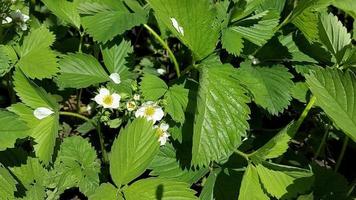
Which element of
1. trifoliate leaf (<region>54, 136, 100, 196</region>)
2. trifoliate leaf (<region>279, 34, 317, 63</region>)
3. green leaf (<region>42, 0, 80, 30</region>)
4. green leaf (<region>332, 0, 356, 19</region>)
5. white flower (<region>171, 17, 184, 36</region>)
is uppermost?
green leaf (<region>332, 0, 356, 19</region>)

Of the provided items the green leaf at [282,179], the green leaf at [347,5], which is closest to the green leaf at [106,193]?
the green leaf at [282,179]

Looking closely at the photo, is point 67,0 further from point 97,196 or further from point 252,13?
point 97,196

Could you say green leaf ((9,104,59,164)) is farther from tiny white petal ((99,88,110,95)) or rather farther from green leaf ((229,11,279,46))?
green leaf ((229,11,279,46))

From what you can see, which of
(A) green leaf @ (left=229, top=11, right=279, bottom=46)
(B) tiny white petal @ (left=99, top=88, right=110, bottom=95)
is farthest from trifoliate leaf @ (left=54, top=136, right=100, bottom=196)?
(A) green leaf @ (left=229, top=11, right=279, bottom=46)

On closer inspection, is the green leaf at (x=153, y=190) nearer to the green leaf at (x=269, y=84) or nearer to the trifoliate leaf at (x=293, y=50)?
the green leaf at (x=269, y=84)

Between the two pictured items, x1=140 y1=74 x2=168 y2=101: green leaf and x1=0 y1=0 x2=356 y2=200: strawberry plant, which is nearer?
x1=0 y1=0 x2=356 y2=200: strawberry plant

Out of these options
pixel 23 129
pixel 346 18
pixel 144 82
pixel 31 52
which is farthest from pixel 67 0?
pixel 346 18

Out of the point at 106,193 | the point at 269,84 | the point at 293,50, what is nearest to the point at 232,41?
the point at 269,84
